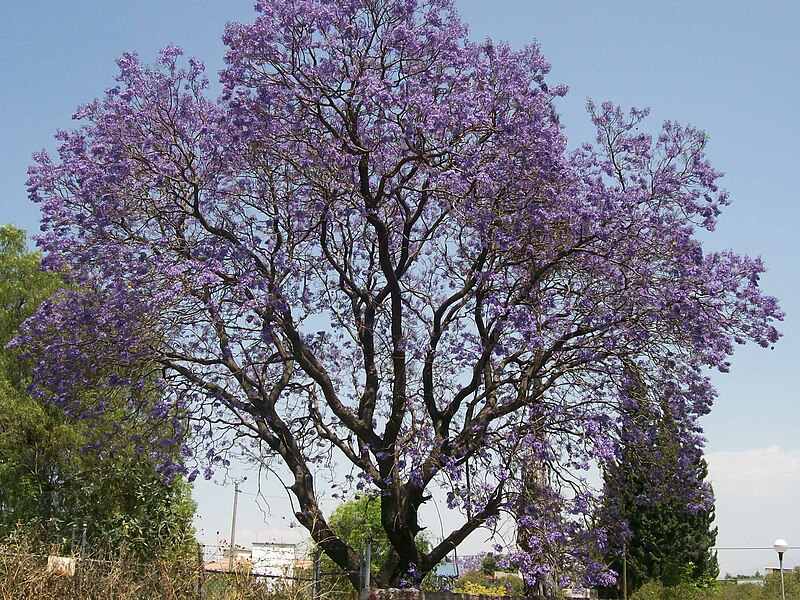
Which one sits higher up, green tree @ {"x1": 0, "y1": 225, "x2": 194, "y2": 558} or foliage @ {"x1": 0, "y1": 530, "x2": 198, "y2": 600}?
green tree @ {"x1": 0, "y1": 225, "x2": 194, "y2": 558}

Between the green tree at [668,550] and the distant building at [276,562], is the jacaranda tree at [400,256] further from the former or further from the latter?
the green tree at [668,550]

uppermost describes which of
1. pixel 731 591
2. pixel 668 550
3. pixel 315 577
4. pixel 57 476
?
pixel 57 476

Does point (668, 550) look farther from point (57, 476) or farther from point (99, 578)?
point (99, 578)

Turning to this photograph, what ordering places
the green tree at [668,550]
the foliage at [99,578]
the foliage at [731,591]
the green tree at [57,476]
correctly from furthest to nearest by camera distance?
the green tree at [668,550], the foliage at [731,591], the green tree at [57,476], the foliage at [99,578]

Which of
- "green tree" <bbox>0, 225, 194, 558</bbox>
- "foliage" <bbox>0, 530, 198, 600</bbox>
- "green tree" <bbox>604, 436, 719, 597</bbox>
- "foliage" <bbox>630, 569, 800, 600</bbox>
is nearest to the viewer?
"foliage" <bbox>0, 530, 198, 600</bbox>

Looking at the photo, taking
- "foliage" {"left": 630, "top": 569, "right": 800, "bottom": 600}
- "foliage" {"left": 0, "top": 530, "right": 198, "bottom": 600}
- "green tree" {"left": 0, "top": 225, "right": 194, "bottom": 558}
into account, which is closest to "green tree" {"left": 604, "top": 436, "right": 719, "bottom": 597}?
"foliage" {"left": 630, "top": 569, "right": 800, "bottom": 600}

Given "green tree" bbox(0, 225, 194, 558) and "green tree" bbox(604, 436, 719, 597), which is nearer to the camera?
"green tree" bbox(0, 225, 194, 558)

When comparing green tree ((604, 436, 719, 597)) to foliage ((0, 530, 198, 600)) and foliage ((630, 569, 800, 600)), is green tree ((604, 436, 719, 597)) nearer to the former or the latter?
foliage ((630, 569, 800, 600))

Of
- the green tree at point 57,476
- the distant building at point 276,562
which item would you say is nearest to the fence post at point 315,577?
the distant building at point 276,562

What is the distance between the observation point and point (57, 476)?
21641mm

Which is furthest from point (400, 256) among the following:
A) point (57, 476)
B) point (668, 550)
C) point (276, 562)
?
point (668, 550)

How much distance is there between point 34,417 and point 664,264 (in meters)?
14.7

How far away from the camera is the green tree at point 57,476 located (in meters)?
19.8

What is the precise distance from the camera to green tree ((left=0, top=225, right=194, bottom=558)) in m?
19.8
